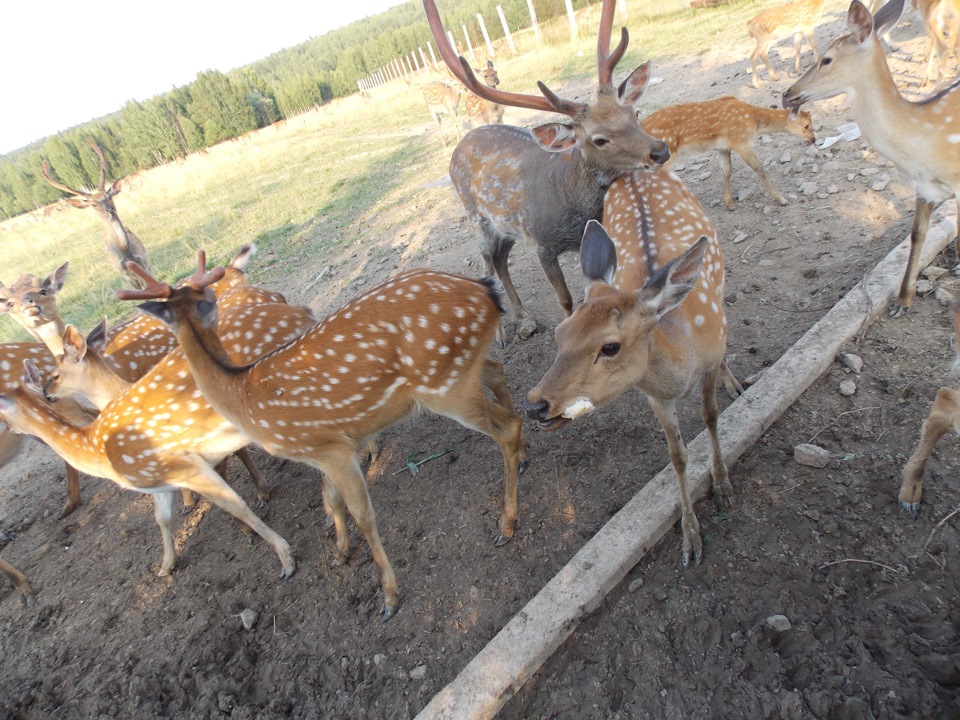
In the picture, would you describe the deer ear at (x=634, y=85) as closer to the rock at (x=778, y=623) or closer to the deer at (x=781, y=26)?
the rock at (x=778, y=623)

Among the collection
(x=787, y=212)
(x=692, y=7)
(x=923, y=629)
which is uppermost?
(x=692, y=7)

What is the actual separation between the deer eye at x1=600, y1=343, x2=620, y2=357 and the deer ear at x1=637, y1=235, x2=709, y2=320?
0.19 meters

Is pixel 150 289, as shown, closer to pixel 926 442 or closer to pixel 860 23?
pixel 926 442

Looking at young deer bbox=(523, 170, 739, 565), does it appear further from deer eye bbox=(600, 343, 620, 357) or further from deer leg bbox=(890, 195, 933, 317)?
deer leg bbox=(890, 195, 933, 317)

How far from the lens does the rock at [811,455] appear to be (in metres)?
2.47

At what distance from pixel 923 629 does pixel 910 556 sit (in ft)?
0.97

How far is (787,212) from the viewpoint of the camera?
4.50 m

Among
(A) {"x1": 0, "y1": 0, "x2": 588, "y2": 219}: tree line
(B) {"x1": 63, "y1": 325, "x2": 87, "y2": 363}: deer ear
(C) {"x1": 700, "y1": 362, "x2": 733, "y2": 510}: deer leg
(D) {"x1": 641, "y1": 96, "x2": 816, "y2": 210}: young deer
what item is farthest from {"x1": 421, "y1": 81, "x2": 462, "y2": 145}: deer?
(A) {"x1": 0, "y1": 0, "x2": 588, "y2": 219}: tree line

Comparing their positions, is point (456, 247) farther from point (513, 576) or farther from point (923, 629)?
point (923, 629)

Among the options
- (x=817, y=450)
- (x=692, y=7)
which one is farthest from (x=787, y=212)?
(x=692, y=7)

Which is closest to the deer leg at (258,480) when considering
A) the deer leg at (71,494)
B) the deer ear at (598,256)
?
the deer leg at (71,494)

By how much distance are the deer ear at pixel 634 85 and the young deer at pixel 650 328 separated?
922mm

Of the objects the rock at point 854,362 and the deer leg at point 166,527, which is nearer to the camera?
the rock at point 854,362

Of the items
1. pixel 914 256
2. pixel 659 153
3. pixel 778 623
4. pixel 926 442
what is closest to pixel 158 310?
pixel 659 153
